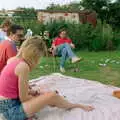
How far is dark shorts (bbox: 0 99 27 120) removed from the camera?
378 centimetres

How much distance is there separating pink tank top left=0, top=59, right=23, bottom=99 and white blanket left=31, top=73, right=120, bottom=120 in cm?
41

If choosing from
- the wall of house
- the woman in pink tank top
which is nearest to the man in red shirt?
the woman in pink tank top

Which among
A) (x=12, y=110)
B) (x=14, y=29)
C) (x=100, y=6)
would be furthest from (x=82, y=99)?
(x=100, y=6)

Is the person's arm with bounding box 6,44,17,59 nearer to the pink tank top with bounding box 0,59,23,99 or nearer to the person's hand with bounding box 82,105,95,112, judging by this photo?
the pink tank top with bounding box 0,59,23,99

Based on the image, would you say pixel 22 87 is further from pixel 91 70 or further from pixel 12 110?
pixel 91 70

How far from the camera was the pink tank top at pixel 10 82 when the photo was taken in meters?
3.69

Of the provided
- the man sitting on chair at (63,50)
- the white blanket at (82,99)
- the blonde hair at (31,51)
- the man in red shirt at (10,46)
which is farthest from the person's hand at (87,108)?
the man sitting on chair at (63,50)

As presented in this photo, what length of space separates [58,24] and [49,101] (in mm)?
10832

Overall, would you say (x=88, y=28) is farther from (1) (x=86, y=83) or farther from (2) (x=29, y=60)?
(2) (x=29, y=60)

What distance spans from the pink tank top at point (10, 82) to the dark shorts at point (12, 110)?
0.06 metres

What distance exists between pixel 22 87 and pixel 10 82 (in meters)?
0.13

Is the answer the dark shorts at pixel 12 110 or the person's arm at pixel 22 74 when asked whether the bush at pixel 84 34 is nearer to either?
the dark shorts at pixel 12 110

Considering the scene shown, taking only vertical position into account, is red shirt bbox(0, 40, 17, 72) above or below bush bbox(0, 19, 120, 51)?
above

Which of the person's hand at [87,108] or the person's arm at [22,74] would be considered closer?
the person's arm at [22,74]
